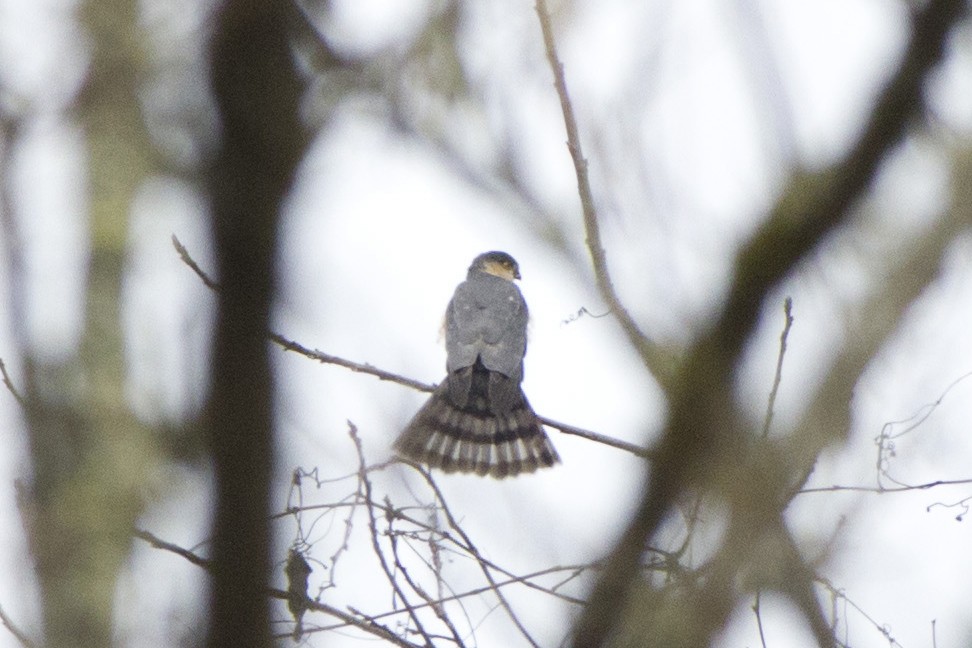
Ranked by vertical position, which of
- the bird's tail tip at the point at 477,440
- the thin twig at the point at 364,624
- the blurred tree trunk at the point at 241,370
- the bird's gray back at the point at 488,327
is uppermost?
the bird's gray back at the point at 488,327

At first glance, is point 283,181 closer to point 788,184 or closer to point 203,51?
point 203,51

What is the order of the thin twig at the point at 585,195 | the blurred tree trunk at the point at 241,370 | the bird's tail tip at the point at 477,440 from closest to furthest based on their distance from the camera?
the blurred tree trunk at the point at 241,370 < the thin twig at the point at 585,195 < the bird's tail tip at the point at 477,440

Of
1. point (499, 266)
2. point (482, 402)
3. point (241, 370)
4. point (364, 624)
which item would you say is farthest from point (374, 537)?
point (499, 266)

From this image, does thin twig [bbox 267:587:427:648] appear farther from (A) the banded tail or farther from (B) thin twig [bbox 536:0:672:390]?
(A) the banded tail

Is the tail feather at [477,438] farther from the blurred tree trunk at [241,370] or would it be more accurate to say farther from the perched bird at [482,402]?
the blurred tree trunk at [241,370]

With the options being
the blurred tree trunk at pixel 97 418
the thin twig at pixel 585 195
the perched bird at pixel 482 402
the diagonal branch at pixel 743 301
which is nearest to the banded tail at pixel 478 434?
the perched bird at pixel 482 402

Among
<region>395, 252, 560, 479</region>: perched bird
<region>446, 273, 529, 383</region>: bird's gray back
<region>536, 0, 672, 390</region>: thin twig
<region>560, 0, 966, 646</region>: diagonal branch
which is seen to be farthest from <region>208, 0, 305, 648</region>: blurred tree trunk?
<region>446, 273, 529, 383</region>: bird's gray back

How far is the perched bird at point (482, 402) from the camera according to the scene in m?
6.70

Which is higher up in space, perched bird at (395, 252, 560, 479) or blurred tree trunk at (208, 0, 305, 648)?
perched bird at (395, 252, 560, 479)

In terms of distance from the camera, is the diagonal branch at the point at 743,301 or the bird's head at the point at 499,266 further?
the bird's head at the point at 499,266

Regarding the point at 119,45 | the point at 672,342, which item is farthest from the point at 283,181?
the point at 119,45

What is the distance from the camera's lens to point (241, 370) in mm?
890

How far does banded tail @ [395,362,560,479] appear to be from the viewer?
656 centimetres

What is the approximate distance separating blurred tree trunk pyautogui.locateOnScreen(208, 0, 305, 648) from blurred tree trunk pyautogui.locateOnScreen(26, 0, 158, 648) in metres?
1.47
